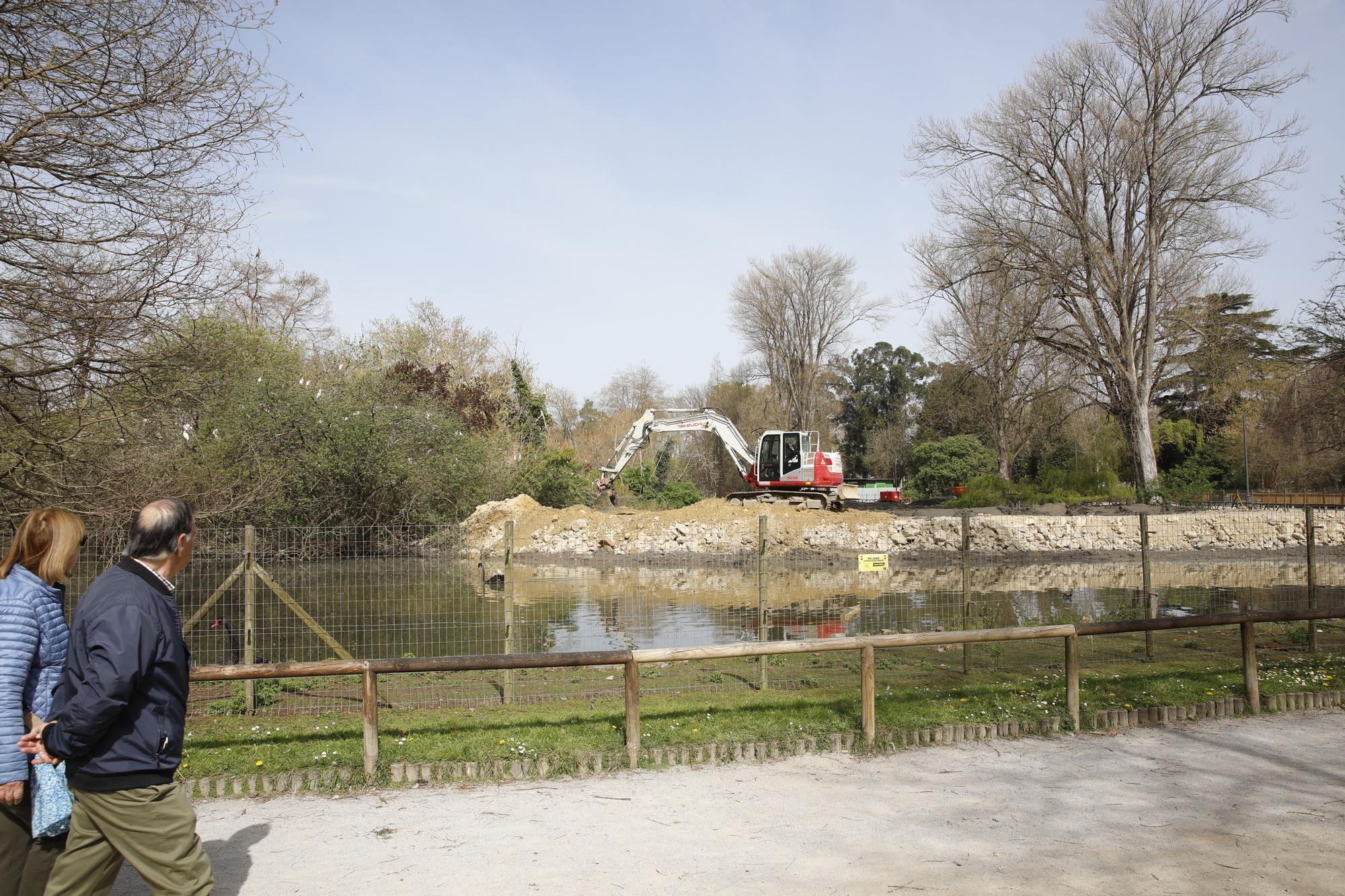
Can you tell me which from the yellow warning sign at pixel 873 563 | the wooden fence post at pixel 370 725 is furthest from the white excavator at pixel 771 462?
the wooden fence post at pixel 370 725

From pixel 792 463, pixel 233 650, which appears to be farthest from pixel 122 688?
pixel 792 463

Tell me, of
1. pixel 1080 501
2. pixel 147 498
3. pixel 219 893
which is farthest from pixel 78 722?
pixel 1080 501

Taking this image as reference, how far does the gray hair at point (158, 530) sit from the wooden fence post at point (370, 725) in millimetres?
2707

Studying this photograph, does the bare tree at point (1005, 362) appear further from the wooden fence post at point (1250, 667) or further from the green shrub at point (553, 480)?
the wooden fence post at point (1250, 667)

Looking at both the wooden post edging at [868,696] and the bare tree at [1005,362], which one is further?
the bare tree at [1005,362]

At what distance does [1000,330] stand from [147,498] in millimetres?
38691

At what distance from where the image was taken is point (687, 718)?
7.48 m

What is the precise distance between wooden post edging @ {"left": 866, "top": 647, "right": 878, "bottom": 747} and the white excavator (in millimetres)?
26033

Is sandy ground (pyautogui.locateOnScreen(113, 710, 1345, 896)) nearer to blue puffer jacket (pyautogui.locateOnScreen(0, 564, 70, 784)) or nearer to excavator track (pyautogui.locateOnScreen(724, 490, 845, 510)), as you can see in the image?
blue puffer jacket (pyautogui.locateOnScreen(0, 564, 70, 784))

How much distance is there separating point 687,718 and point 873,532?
22546 mm

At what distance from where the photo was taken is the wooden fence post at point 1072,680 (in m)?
7.34

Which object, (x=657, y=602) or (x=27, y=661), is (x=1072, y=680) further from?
(x=657, y=602)

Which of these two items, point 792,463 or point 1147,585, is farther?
point 792,463

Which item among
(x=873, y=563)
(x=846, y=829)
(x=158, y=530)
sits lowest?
(x=846, y=829)
